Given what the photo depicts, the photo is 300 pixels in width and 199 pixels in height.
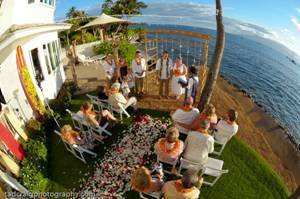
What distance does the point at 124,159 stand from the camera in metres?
8.28

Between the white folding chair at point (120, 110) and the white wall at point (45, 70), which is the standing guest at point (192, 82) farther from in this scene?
the white wall at point (45, 70)

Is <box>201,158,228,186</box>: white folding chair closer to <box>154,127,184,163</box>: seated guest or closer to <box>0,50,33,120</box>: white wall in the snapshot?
<box>154,127,184,163</box>: seated guest

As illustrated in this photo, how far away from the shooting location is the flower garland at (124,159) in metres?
7.36

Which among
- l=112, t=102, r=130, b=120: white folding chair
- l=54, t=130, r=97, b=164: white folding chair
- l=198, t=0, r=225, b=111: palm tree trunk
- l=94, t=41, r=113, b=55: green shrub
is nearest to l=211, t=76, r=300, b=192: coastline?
l=198, t=0, r=225, b=111: palm tree trunk

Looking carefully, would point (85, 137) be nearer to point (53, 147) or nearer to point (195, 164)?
point (53, 147)

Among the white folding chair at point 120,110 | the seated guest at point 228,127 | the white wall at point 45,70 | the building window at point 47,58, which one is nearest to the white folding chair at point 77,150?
the white folding chair at point 120,110

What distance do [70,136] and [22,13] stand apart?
520cm

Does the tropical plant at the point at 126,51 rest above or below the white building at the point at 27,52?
below

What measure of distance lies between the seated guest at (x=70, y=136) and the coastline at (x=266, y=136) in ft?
18.8

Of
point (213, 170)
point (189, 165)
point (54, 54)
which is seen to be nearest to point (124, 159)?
point (189, 165)

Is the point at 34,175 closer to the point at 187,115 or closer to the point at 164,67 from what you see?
the point at 187,115

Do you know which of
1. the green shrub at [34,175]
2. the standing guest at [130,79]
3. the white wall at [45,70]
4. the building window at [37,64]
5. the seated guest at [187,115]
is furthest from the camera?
the standing guest at [130,79]

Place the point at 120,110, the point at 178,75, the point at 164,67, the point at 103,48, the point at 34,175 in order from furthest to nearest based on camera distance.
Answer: the point at 103,48 → the point at 164,67 → the point at 178,75 → the point at 120,110 → the point at 34,175

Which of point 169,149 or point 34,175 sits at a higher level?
point 169,149
